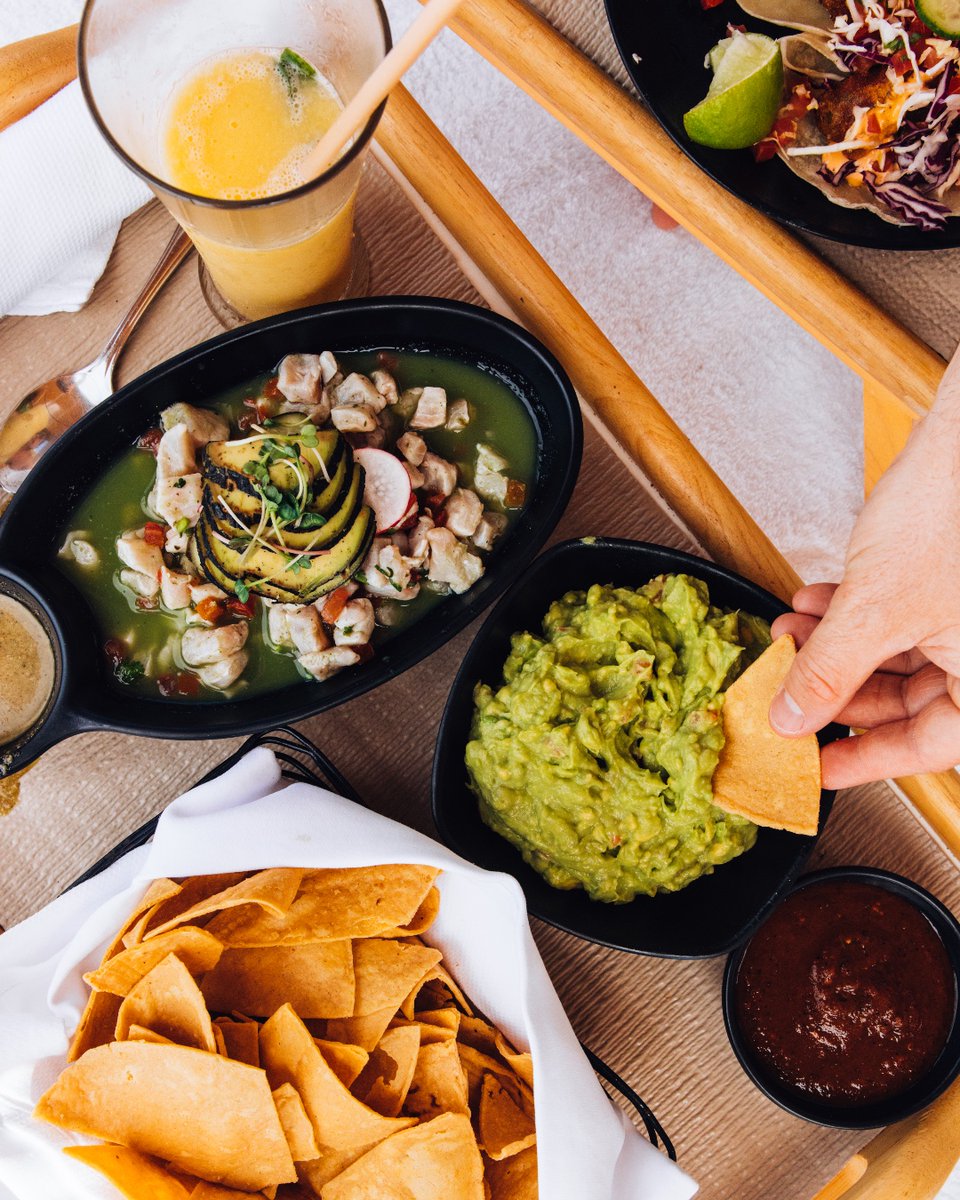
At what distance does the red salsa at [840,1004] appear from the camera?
93.4 inches

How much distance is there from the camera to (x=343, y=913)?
2.22 m

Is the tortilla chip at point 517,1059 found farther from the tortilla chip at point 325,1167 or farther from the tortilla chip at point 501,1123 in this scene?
the tortilla chip at point 325,1167

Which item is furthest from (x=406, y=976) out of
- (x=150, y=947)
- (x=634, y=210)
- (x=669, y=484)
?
(x=634, y=210)

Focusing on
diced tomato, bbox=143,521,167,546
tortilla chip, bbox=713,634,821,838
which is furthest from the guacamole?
diced tomato, bbox=143,521,167,546

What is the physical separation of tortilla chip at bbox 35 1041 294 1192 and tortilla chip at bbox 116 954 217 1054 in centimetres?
6

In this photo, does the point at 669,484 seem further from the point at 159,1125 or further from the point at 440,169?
the point at 159,1125

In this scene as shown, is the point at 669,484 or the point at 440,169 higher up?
the point at 440,169

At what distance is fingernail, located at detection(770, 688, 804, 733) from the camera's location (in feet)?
6.68

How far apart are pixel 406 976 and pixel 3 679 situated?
0.98 metres

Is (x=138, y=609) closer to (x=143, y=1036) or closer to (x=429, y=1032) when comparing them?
(x=143, y=1036)

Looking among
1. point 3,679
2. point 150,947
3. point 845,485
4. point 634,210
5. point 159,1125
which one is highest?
point 3,679

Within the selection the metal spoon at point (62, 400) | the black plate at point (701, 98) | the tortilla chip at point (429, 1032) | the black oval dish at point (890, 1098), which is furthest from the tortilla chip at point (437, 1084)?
the black plate at point (701, 98)

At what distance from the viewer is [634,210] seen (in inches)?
144

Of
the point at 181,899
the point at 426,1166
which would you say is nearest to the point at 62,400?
the point at 181,899
